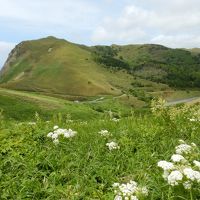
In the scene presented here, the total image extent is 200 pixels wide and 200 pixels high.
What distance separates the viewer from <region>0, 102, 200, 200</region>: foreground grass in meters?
9.40

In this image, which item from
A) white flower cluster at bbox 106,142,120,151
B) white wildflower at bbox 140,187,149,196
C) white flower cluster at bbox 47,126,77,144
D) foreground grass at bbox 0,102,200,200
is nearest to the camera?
white wildflower at bbox 140,187,149,196

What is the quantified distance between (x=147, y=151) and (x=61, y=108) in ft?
202

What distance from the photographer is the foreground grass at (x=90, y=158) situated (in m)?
9.40

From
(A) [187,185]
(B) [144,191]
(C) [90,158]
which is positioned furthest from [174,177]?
(C) [90,158]

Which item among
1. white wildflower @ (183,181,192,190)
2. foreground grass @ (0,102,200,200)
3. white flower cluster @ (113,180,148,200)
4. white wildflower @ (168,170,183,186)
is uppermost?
white wildflower @ (168,170,183,186)

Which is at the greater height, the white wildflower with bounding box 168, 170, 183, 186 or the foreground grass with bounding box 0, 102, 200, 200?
the white wildflower with bounding box 168, 170, 183, 186

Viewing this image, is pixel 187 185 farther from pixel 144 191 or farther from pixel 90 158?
pixel 90 158

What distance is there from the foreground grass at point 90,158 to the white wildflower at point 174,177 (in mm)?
227

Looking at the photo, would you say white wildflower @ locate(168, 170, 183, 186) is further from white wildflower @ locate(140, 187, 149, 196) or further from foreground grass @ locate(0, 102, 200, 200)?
white wildflower @ locate(140, 187, 149, 196)

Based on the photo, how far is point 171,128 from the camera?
43.5 feet

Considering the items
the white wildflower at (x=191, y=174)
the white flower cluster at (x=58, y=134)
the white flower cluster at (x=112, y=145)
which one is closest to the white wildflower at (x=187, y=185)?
the white wildflower at (x=191, y=174)

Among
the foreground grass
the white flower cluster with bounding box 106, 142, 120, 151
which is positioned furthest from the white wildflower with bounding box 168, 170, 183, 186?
the white flower cluster with bounding box 106, 142, 120, 151

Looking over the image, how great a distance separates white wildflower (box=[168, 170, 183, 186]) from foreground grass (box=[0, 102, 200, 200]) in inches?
8.9

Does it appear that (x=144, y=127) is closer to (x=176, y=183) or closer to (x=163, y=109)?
(x=163, y=109)
